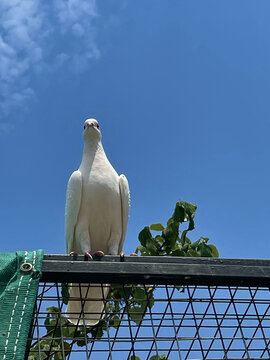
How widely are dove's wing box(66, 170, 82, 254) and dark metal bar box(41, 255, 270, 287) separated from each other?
1.80 m

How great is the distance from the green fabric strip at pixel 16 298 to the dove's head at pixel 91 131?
2.58 metres

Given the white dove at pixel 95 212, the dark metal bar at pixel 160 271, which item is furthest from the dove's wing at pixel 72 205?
the dark metal bar at pixel 160 271

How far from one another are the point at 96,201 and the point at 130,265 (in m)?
1.98

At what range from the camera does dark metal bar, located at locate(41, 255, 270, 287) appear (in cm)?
205

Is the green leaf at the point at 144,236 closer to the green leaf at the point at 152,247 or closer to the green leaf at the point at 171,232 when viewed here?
the green leaf at the point at 152,247

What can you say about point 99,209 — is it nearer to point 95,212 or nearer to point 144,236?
point 95,212

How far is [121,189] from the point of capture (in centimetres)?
419

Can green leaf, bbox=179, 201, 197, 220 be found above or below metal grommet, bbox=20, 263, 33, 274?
above

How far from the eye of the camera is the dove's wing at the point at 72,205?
401cm

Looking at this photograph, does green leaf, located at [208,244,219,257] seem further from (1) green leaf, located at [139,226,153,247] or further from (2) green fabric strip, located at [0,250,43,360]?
(2) green fabric strip, located at [0,250,43,360]

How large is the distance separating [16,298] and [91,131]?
2813 millimetres

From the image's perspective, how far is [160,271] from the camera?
2.08 m

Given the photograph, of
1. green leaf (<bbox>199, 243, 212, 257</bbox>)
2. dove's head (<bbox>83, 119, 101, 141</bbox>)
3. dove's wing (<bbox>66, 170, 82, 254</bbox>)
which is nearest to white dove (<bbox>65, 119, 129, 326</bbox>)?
dove's wing (<bbox>66, 170, 82, 254</bbox>)

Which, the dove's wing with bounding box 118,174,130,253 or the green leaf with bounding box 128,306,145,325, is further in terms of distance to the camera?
the dove's wing with bounding box 118,174,130,253
